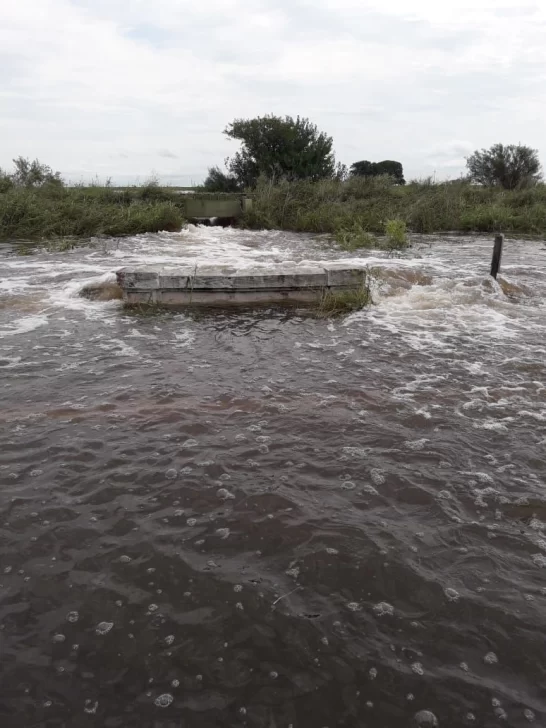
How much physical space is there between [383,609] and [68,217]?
16143 mm

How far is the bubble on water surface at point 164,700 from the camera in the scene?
1935 millimetres

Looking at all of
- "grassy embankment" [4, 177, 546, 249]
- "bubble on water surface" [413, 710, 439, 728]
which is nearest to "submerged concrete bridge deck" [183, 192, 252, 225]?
"grassy embankment" [4, 177, 546, 249]

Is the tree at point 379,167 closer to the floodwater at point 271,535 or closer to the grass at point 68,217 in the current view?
the grass at point 68,217

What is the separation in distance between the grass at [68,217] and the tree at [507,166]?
18317mm

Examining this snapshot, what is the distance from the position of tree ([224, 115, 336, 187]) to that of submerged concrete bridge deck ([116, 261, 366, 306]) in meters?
24.1

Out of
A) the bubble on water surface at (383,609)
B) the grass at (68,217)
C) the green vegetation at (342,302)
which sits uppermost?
the grass at (68,217)

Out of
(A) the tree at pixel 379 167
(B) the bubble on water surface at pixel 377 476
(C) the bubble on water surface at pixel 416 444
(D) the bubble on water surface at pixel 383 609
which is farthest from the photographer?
(A) the tree at pixel 379 167

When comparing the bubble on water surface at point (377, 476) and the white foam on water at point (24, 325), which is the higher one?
the white foam on water at point (24, 325)

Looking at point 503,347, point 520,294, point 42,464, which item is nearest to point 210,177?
point 520,294

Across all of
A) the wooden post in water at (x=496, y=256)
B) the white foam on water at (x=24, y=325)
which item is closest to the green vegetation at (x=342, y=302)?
the wooden post in water at (x=496, y=256)

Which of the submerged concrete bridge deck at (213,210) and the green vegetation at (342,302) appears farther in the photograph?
the submerged concrete bridge deck at (213,210)

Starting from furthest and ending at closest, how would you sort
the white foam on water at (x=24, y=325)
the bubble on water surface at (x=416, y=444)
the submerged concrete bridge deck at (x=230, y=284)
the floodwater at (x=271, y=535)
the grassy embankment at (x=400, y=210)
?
the grassy embankment at (x=400, y=210) < the submerged concrete bridge deck at (x=230, y=284) < the white foam on water at (x=24, y=325) < the bubble on water surface at (x=416, y=444) < the floodwater at (x=271, y=535)

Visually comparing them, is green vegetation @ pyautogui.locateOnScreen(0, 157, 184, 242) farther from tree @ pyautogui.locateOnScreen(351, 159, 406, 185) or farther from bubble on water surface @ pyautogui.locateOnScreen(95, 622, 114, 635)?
tree @ pyautogui.locateOnScreen(351, 159, 406, 185)

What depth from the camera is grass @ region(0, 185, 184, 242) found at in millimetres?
14859
